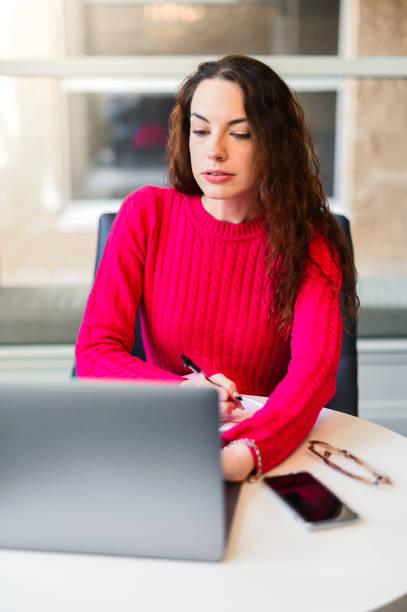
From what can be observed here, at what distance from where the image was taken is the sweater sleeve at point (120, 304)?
4.06ft

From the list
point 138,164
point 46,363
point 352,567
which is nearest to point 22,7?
point 138,164

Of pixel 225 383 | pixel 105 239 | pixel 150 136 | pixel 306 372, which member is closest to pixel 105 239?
pixel 105 239

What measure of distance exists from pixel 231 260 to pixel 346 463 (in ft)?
1.85

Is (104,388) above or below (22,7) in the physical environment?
below

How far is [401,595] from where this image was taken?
2.27ft

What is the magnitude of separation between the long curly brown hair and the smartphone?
18.7 inches

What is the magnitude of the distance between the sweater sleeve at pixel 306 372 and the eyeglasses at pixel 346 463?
0.03m

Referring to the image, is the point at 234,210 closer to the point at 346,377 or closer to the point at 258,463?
the point at 346,377

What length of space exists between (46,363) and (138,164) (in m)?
0.86

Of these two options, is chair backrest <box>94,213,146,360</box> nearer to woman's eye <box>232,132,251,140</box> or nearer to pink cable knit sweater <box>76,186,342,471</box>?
pink cable knit sweater <box>76,186,342,471</box>

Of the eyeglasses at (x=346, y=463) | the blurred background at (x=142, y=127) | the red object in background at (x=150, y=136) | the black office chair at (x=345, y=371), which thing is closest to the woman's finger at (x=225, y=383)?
the eyeglasses at (x=346, y=463)

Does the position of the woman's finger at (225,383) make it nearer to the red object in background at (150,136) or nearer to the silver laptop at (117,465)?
the silver laptop at (117,465)

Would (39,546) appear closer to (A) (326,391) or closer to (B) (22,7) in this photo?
(A) (326,391)

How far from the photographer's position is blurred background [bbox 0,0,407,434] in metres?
2.31
